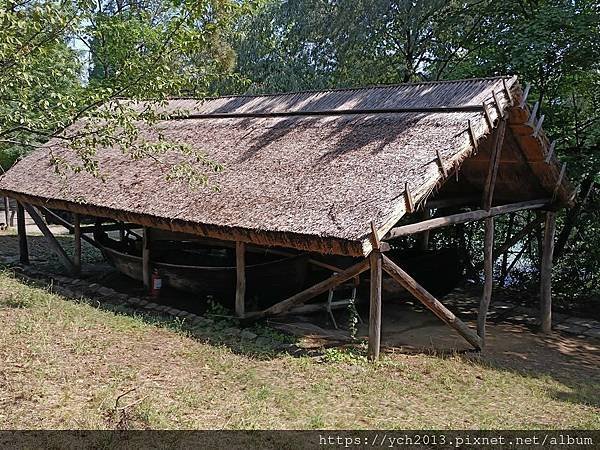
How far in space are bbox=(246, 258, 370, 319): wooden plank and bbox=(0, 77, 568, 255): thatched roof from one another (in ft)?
1.81

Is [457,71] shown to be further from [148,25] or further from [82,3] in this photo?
[148,25]

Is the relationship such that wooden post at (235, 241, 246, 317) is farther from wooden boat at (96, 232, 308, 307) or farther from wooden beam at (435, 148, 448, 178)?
wooden beam at (435, 148, 448, 178)

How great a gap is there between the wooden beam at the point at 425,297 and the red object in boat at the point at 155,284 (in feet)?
15.4

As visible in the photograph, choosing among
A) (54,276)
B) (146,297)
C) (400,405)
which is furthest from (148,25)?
(400,405)

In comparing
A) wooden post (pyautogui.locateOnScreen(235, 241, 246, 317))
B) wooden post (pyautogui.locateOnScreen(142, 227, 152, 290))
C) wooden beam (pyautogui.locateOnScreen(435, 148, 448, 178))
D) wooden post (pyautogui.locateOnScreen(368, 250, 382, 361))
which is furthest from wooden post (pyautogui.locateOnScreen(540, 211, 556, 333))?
wooden post (pyautogui.locateOnScreen(142, 227, 152, 290))

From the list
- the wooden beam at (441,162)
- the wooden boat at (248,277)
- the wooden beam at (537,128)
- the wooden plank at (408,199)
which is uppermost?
the wooden beam at (537,128)

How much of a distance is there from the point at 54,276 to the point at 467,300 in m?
8.12

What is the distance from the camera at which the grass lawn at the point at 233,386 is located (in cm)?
477

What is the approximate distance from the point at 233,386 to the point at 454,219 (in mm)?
3687

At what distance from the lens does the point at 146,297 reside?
392 inches

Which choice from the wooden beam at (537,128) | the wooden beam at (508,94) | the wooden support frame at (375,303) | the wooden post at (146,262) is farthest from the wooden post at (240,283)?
the wooden beam at (537,128)

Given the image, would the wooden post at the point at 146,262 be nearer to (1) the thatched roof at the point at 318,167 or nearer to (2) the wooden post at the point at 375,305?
(1) the thatched roof at the point at 318,167

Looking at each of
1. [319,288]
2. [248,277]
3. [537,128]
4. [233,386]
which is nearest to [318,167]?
[319,288]

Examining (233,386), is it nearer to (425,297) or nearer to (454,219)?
(425,297)
